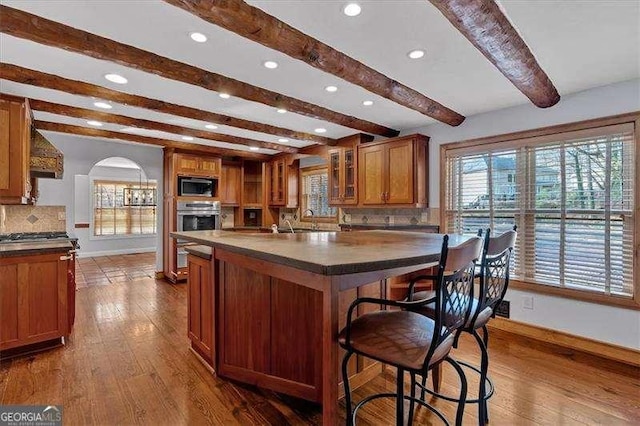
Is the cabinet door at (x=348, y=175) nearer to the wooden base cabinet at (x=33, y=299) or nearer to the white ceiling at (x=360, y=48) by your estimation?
the white ceiling at (x=360, y=48)

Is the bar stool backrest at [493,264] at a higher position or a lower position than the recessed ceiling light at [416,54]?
lower

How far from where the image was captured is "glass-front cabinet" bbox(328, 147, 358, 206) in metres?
4.73

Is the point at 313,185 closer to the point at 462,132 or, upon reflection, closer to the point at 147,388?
the point at 462,132

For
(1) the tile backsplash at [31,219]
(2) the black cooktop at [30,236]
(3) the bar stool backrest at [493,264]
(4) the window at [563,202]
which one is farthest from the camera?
(1) the tile backsplash at [31,219]

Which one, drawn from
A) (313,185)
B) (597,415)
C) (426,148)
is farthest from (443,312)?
(313,185)

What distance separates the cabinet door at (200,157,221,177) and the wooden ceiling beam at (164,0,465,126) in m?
3.82

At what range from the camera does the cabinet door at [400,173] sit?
159 inches

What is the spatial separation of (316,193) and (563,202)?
3.72 m

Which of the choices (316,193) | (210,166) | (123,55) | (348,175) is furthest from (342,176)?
(123,55)

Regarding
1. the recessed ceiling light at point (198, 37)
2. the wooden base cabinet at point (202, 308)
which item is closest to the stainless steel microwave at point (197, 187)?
the wooden base cabinet at point (202, 308)

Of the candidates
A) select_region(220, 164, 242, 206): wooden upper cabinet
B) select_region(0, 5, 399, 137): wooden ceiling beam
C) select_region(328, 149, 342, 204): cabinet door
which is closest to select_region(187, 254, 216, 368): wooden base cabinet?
select_region(0, 5, 399, 137): wooden ceiling beam

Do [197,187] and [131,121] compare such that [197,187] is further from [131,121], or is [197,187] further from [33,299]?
[33,299]

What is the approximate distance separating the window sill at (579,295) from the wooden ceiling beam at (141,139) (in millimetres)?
4749

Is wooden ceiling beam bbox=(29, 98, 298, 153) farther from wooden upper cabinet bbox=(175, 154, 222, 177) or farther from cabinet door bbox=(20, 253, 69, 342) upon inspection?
cabinet door bbox=(20, 253, 69, 342)
